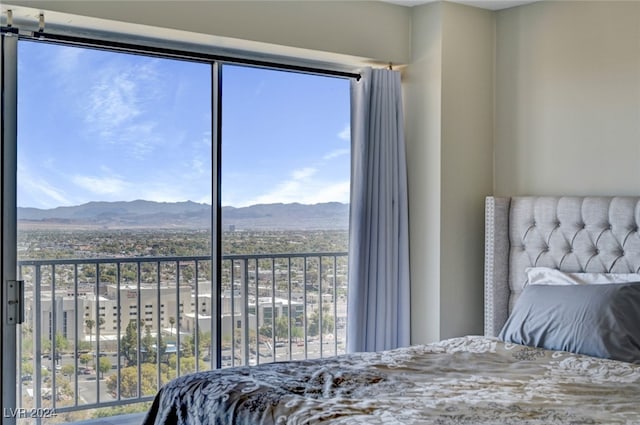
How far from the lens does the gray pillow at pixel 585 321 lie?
10.0 feet

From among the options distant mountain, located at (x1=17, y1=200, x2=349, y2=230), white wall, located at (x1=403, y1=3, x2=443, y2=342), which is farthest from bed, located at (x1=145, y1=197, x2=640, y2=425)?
distant mountain, located at (x1=17, y1=200, x2=349, y2=230)

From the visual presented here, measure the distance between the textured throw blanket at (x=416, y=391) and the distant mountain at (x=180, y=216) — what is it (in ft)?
4.07

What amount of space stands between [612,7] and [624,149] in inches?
29.6

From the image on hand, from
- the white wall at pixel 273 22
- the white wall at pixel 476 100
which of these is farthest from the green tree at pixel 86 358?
the white wall at pixel 476 100

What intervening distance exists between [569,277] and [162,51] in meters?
2.38

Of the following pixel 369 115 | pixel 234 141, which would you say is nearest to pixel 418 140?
pixel 369 115

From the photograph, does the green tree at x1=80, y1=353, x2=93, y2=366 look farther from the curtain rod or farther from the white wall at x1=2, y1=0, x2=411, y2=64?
the white wall at x1=2, y1=0, x2=411, y2=64

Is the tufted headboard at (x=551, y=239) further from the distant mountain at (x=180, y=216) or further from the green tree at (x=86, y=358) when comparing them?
the green tree at (x=86, y=358)

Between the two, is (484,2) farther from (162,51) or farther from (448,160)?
(162,51)

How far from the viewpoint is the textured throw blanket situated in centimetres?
220

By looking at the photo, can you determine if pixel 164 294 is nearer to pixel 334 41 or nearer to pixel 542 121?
pixel 334 41

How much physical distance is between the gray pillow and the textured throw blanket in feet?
0.38

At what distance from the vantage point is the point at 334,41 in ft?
13.1

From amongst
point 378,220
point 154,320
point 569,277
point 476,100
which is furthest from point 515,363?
point 154,320
